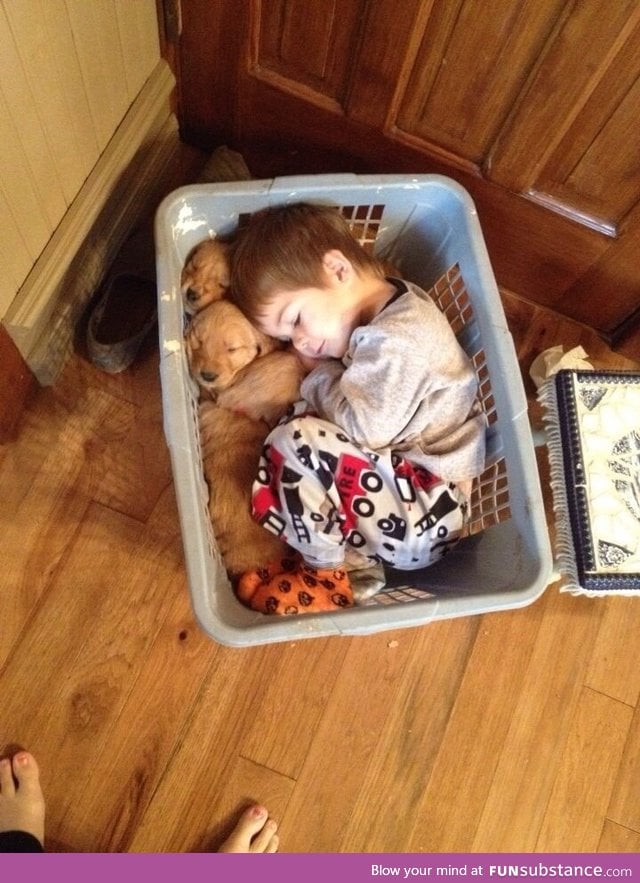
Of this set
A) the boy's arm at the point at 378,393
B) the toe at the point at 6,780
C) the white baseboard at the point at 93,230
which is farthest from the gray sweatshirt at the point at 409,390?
the toe at the point at 6,780

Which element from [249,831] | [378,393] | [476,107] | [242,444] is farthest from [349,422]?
[249,831]

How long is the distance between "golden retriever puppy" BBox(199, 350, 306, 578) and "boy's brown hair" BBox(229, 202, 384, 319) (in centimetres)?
10

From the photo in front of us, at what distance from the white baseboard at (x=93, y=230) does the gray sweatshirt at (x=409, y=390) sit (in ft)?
1.31

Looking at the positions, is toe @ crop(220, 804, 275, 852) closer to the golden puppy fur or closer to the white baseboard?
the golden puppy fur

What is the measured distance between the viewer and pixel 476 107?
3.14 feet

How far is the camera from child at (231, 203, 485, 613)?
941mm

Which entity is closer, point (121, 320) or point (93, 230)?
point (93, 230)

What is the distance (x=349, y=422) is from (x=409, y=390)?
0.30 ft

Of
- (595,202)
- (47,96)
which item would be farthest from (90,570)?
(595,202)

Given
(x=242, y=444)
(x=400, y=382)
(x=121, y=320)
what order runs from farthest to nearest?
(x=121, y=320)
(x=242, y=444)
(x=400, y=382)
